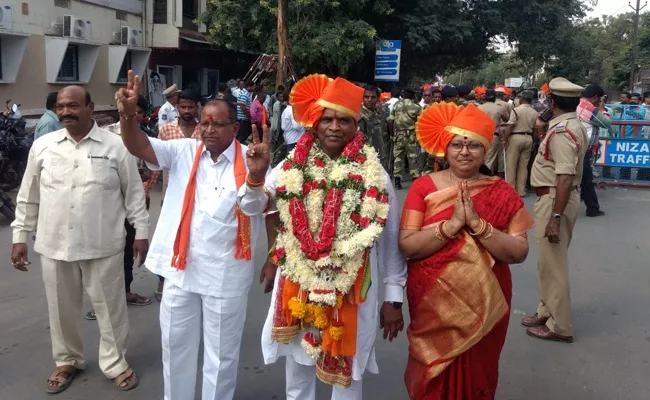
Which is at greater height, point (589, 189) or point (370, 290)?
point (370, 290)

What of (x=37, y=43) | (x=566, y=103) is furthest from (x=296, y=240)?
(x=37, y=43)

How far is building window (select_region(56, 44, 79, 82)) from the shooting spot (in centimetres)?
1505

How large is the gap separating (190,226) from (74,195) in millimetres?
981

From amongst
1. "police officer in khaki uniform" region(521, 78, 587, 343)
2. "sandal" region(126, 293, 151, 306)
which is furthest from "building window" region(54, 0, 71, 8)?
"police officer in khaki uniform" region(521, 78, 587, 343)

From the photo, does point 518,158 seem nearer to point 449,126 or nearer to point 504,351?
point 504,351

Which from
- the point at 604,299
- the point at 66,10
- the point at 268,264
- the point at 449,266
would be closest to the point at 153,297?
the point at 268,264

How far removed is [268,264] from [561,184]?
7.55ft

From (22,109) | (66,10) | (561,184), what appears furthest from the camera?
(66,10)

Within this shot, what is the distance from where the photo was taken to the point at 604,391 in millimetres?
3771

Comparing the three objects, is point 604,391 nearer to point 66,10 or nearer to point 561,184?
point 561,184

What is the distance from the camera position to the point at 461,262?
262 centimetres

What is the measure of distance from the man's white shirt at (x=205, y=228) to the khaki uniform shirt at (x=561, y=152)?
2.37 metres

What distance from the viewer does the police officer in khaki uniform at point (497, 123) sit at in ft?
32.5

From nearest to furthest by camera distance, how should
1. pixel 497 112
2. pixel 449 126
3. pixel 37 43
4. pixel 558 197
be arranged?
pixel 449 126 → pixel 558 197 → pixel 497 112 → pixel 37 43
